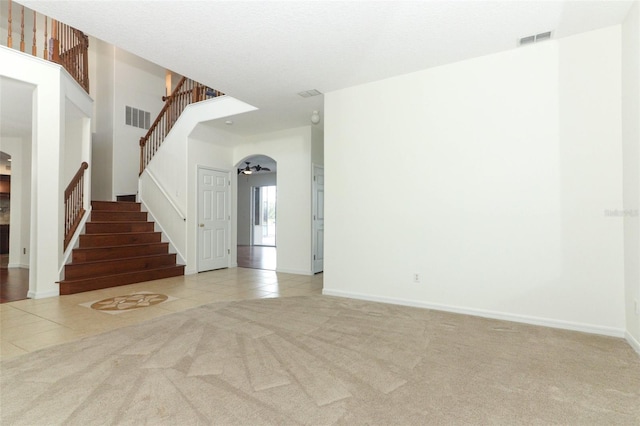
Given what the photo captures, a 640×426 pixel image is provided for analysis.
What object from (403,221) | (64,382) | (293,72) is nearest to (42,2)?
(293,72)

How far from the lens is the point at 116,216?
613 cm

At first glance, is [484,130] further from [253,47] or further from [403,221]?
[253,47]

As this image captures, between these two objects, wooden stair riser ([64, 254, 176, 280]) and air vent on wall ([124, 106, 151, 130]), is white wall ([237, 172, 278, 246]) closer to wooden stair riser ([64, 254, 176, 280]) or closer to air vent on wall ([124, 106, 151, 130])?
air vent on wall ([124, 106, 151, 130])

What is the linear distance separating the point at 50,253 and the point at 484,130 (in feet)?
19.2

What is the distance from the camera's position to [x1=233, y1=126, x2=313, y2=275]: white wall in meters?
6.32

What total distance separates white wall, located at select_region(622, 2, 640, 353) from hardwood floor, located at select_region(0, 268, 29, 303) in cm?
689

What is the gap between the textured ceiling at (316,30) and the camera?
8.89 ft

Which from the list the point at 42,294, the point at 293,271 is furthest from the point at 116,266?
the point at 293,271

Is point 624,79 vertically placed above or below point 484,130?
above

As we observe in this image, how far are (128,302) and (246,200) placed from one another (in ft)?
30.0

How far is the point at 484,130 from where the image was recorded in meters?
3.53

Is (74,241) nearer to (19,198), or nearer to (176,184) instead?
(176,184)

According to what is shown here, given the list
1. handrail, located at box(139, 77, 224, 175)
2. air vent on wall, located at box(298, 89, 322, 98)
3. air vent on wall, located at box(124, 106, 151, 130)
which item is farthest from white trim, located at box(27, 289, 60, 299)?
air vent on wall, located at box(124, 106, 151, 130)

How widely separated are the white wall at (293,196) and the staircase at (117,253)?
6.87ft
